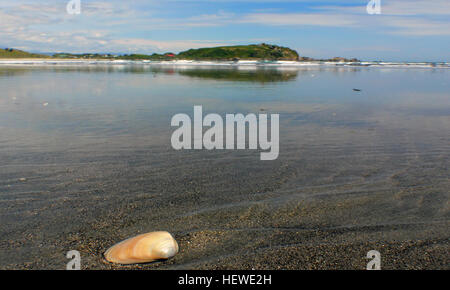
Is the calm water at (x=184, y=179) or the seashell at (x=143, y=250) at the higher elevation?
the calm water at (x=184, y=179)

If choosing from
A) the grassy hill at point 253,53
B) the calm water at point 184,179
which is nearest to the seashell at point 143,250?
the calm water at point 184,179

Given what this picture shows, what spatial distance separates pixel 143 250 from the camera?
4172mm

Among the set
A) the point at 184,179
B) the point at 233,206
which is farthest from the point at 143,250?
the point at 184,179

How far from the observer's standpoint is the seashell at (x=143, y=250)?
162 inches

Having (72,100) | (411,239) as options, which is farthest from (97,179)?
(72,100)

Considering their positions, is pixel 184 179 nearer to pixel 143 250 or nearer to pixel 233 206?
pixel 233 206

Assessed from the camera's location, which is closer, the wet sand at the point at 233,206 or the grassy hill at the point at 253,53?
the wet sand at the point at 233,206

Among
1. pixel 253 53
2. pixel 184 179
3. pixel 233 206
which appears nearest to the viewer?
pixel 233 206

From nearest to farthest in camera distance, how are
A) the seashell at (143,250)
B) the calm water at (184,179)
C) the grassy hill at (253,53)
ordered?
1. the seashell at (143,250)
2. the calm water at (184,179)
3. the grassy hill at (253,53)

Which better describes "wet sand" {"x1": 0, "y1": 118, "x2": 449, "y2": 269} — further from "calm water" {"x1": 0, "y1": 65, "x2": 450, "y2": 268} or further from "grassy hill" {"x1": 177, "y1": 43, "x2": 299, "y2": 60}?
"grassy hill" {"x1": 177, "y1": 43, "x2": 299, "y2": 60}

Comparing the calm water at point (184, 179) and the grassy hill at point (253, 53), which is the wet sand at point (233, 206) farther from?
the grassy hill at point (253, 53)

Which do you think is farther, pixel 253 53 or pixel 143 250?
pixel 253 53

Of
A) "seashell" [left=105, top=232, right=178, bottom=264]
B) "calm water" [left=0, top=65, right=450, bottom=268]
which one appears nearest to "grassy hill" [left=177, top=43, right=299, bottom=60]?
"calm water" [left=0, top=65, right=450, bottom=268]
